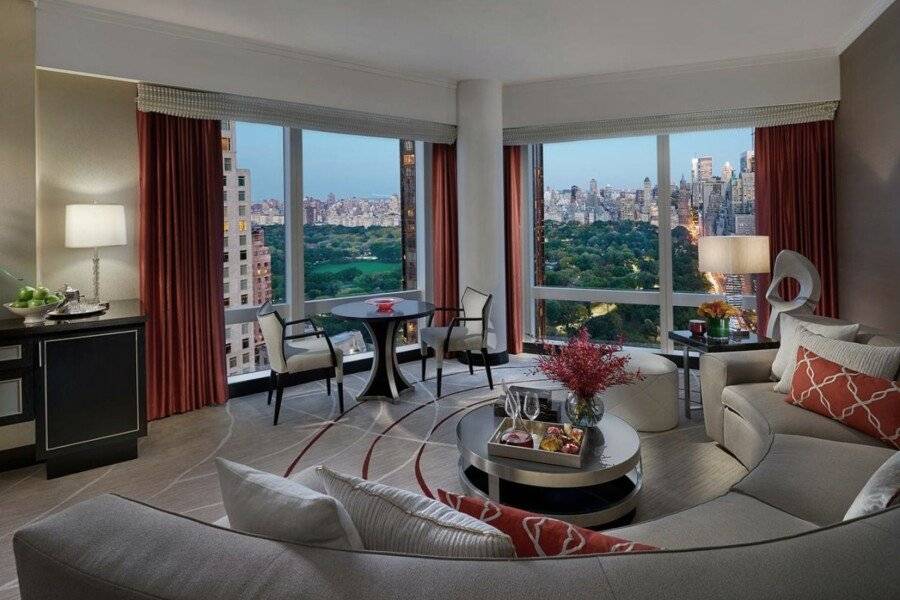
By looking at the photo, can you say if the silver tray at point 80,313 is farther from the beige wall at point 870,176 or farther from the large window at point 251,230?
the beige wall at point 870,176

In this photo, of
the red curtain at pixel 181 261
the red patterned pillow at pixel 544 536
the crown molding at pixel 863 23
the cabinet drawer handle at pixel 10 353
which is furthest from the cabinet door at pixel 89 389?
the crown molding at pixel 863 23

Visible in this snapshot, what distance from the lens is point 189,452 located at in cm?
338

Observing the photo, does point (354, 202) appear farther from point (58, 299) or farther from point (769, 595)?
point (769, 595)

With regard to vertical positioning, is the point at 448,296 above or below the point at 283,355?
above

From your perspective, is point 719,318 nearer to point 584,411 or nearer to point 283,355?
point 584,411

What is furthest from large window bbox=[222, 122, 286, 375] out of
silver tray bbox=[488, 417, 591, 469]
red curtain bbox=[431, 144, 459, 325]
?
silver tray bbox=[488, 417, 591, 469]

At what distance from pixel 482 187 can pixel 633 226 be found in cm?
162

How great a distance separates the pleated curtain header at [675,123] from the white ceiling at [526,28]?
470 mm

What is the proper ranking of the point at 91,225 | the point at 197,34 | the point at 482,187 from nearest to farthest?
the point at 91,225 → the point at 197,34 → the point at 482,187

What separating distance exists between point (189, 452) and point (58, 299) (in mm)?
1213

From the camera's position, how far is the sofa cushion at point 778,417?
238 cm

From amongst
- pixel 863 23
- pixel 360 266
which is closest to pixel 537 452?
pixel 360 266

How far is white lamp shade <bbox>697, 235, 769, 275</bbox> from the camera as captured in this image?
3.79 metres

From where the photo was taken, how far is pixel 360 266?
5.47m
